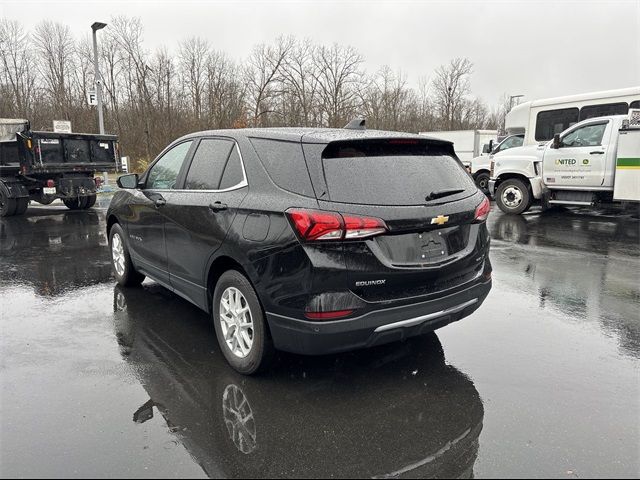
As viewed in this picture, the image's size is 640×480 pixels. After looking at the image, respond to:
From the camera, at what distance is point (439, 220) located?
10.7 feet

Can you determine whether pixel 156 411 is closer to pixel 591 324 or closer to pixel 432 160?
pixel 432 160

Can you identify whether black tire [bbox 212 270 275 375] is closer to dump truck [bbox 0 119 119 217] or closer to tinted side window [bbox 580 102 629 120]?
dump truck [bbox 0 119 119 217]

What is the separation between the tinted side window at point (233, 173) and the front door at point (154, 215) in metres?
0.89

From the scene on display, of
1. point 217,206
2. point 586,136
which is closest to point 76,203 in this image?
point 217,206

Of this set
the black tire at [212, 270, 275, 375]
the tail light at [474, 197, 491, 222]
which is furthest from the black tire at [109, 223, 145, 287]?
the tail light at [474, 197, 491, 222]

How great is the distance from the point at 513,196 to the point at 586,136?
2.09 meters

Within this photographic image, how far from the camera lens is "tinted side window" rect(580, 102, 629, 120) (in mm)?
13266

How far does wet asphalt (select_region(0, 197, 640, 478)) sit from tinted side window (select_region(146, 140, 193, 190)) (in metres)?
1.31

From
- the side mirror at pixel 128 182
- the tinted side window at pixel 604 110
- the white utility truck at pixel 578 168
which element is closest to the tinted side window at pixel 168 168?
the side mirror at pixel 128 182

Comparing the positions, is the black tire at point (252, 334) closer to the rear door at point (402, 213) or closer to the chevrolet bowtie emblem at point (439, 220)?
the rear door at point (402, 213)

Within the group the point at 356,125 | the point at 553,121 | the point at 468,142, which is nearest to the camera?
the point at 356,125

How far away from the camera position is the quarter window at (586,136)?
34.8 feet

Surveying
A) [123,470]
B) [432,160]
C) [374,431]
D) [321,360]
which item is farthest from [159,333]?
[432,160]

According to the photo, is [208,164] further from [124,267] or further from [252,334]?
[124,267]
